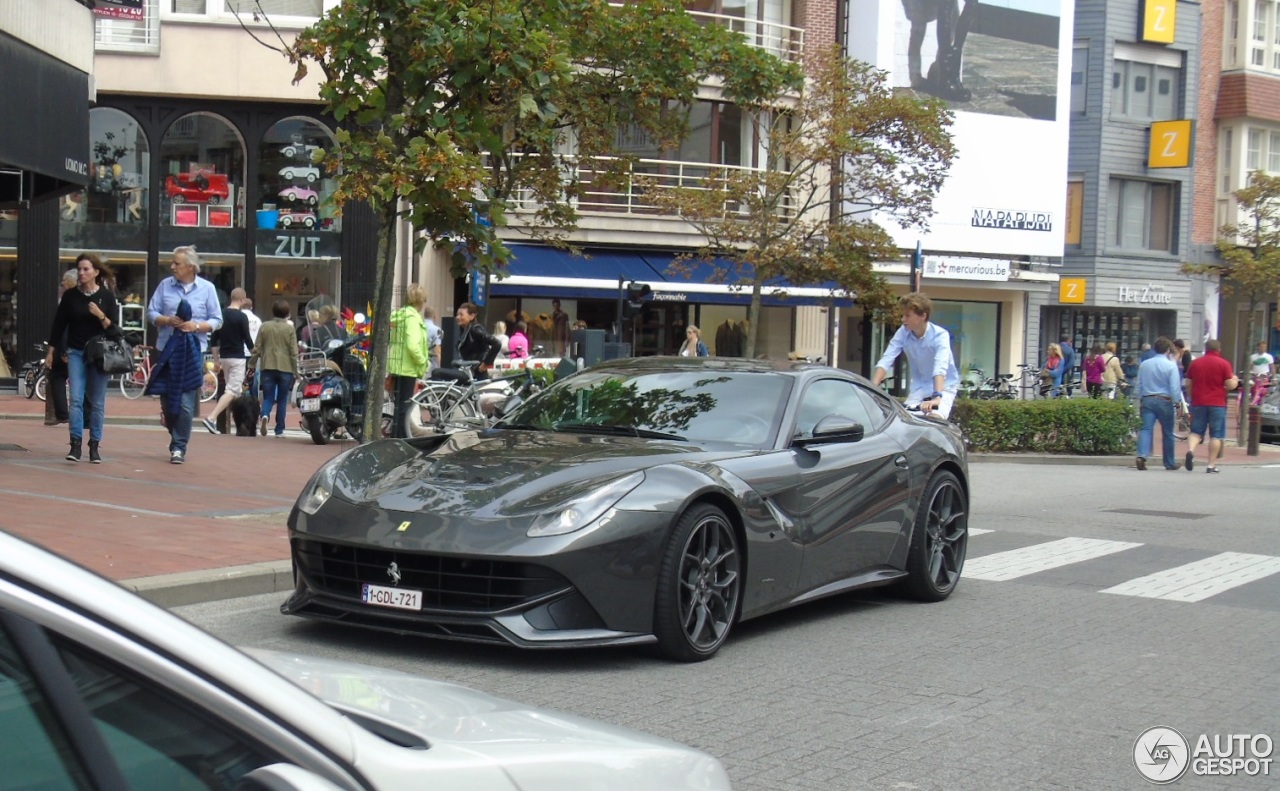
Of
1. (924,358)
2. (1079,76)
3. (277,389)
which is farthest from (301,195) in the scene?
(1079,76)

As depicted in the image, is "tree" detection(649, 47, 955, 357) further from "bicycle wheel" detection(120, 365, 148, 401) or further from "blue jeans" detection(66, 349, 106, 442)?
"blue jeans" detection(66, 349, 106, 442)

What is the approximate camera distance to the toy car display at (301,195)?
29312 mm

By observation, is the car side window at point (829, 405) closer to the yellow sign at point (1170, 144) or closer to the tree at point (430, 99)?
the tree at point (430, 99)

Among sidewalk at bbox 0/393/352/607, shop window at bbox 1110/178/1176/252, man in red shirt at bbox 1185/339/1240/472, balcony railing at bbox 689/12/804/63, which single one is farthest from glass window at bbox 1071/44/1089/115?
sidewalk at bbox 0/393/352/607

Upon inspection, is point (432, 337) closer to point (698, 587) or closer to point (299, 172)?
point (299, 172)

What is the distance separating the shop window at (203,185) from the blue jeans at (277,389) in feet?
37.9

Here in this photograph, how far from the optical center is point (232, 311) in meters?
18.1

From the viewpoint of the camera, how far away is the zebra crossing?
9344 millimetres

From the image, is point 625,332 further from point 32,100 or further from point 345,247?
point 32,100

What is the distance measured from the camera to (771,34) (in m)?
36.1

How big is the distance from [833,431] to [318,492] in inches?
102

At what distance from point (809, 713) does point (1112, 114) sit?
39425 millimetres

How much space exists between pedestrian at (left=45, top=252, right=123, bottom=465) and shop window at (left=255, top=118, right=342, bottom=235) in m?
Result: 16.2

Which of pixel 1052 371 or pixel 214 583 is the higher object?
pixel 1052 371
